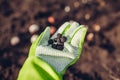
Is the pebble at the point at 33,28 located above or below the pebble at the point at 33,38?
above

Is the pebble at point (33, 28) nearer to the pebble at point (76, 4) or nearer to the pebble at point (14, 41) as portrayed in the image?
the pebble at point (14, 41)

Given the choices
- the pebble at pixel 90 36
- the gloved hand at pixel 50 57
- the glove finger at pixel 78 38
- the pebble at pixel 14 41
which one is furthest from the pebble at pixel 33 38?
the glove finger at pixel 78 38

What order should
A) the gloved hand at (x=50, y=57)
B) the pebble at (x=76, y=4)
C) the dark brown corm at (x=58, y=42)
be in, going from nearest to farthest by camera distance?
the gloved hand at (x=50, y=57), the dark brown corm at (x=58, y=42), the pebble at (x=76, y=4)

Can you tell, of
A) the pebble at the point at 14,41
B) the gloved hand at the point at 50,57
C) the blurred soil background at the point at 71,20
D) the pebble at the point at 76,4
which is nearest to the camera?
the gloved hand at the point at 50,57

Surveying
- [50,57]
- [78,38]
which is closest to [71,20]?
[78,38]

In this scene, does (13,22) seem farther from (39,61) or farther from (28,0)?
(39,61)

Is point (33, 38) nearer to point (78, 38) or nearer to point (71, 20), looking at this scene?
point (71, 20)
